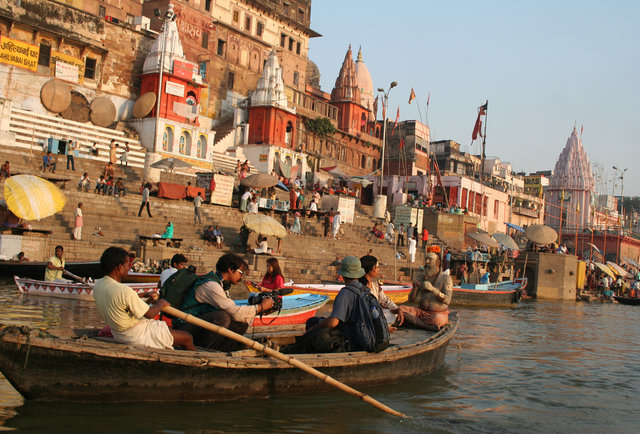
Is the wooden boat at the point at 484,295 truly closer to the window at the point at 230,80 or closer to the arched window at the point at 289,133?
the arched window at the point at 289,133

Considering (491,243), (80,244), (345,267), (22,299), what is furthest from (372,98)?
(345,267)

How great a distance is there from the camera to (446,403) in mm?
7383

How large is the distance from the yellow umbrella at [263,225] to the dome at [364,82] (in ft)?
122

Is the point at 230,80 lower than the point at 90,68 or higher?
higher

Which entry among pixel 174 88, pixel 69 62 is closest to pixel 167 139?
pixel 174 88

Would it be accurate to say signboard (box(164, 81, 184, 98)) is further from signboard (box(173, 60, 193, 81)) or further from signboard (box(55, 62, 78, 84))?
signboard (box(55, 62, 78, 84))

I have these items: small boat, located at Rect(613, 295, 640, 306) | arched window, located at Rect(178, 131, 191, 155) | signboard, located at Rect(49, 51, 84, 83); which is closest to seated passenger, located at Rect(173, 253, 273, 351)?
arched window, located at Rect(178, 131, 191, 155)

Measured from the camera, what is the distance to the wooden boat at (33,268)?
15164mm

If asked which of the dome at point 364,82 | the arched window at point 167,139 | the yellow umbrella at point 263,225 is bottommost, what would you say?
the yellow umbrella at point 263,225

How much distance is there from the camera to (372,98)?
5712cm

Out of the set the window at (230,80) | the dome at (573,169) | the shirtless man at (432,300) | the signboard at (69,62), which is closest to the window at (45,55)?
the signboard at (69,62)

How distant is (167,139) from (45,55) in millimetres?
6720

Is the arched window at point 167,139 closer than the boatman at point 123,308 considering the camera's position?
No

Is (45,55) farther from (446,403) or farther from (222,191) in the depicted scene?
(446,403)
